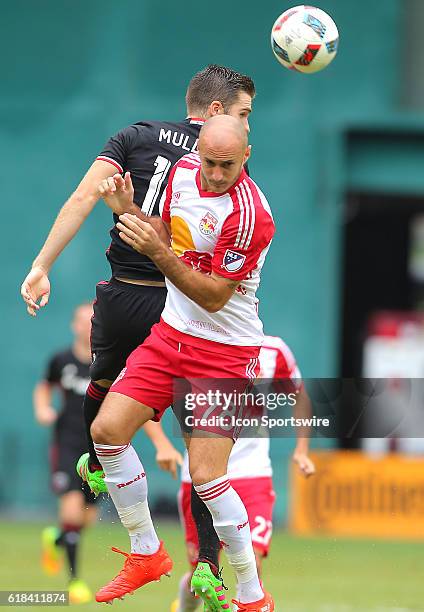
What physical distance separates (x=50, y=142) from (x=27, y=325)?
102 inches

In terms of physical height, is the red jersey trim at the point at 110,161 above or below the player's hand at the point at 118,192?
above

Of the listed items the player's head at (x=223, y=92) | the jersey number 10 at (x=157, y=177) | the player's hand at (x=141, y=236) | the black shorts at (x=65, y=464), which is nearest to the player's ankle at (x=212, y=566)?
the player's hand at (x=141, y=236)

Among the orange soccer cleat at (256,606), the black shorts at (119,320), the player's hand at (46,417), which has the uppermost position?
the black shorts at (119,320)

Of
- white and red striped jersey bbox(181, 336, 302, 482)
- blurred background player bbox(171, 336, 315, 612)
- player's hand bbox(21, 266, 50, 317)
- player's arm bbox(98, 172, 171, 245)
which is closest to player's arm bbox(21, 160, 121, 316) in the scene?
player's hand bbox(21, 266, 50, 317)

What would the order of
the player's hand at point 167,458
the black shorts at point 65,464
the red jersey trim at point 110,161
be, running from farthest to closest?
1. the black shorts at point 65,464
2. the player's hand at point 167,458
3. the red jersey trim at point 110,161

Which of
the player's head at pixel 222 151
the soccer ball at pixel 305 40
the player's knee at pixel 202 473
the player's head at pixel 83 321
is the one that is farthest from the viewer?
the player's head at pixel 83 321

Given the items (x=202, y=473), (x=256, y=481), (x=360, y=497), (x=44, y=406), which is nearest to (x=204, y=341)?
(x=202, y=473)

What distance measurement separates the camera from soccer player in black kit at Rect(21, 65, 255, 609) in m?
7.96

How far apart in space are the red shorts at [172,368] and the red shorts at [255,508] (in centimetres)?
190

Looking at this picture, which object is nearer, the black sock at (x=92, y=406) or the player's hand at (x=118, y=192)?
the player's hand at (x=118, y=192)

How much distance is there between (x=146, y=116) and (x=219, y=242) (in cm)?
1125

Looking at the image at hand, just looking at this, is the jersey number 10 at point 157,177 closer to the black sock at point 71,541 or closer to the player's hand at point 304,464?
the player's hand at point 304,464

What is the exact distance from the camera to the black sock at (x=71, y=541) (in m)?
12.3

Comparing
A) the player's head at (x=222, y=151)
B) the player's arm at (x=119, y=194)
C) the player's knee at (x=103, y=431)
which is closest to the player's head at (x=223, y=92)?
the player's head at (x=222, y=151)
